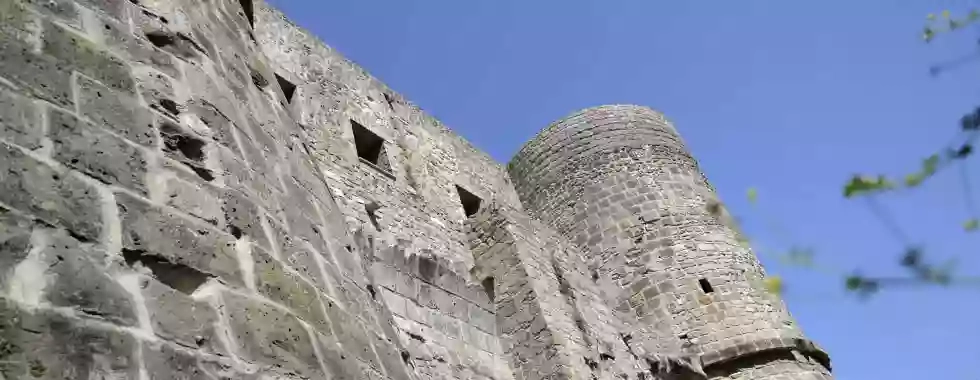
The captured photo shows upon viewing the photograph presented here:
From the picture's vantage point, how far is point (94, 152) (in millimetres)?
1913

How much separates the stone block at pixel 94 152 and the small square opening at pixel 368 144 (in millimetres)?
5640

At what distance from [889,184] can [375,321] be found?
1.59 m

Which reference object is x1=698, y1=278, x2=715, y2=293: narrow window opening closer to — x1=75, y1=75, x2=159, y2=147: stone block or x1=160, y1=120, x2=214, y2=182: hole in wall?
x1=160, y1=120, x2=214, y2=182: hole in wall

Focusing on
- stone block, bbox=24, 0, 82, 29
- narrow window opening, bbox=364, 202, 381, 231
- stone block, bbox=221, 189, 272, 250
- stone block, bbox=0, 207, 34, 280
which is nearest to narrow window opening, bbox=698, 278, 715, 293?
narrow window opening, bbox=364, 202, 381, 231

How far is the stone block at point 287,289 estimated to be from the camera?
6.90ft

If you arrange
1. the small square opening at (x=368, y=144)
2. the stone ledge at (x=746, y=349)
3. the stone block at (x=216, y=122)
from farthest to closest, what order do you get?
the stone ledge at (x=746, y=349) < the small square opening at (x=368, y=144) < the stone block at (x=216, y=122)

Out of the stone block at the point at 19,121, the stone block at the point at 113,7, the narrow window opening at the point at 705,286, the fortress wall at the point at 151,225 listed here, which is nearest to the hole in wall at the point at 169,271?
the fortress wall at the point at 151,225

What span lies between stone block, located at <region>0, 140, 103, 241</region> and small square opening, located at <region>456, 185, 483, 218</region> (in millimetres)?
7006

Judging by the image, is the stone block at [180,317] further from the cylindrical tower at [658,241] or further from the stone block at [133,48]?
the cylindrical tower at [658,241]

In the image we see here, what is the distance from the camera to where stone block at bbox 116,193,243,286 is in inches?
72.4

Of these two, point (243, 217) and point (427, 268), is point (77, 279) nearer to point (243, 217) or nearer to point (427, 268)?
point (243, 217)

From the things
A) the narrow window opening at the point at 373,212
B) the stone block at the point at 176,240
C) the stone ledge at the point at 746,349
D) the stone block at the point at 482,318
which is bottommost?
the stone block at the point at 176,240

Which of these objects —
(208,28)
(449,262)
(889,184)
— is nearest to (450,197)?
(449,262)

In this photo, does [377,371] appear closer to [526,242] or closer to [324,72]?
[526,242]
